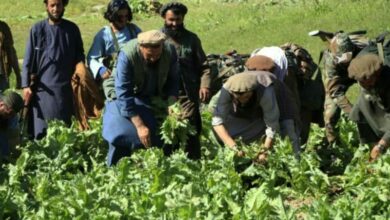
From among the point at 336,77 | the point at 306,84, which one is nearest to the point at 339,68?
the point at 336,77

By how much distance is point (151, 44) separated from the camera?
774 cm

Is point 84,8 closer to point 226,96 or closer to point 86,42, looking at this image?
point 86,42

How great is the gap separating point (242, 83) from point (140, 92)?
87cm

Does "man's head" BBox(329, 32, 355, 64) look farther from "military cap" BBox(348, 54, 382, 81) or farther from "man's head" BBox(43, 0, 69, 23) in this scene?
"man's head" BBox(43, 0, 69, 23)

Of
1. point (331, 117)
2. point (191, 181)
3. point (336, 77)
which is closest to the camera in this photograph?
point (191, 181)

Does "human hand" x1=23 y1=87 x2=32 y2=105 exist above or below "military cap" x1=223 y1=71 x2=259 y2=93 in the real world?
below

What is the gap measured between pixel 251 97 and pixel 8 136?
2153mm

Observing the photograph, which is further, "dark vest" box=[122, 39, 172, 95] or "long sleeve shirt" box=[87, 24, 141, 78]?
"long sleeve shirt" box=[87, 24, 141, 78]

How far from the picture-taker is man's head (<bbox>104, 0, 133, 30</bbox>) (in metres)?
9.29

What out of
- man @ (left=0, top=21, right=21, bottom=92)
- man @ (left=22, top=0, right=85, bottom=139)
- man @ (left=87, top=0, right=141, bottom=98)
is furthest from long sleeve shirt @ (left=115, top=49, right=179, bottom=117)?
man @ (left=0, top=21, right=21, bottom=92)

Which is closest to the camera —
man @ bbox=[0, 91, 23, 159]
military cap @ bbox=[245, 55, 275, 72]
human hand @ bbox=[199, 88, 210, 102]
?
man @ bbox=[0, 91, 23, 159]

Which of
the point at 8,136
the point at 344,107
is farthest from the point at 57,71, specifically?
the point at 344,107

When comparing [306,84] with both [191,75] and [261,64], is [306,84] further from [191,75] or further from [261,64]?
[191,75]

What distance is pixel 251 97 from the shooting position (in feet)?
26.7
